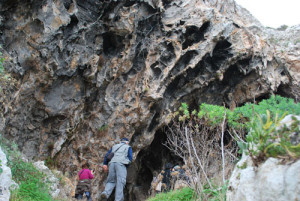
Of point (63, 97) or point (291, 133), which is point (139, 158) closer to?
point (63, 97)

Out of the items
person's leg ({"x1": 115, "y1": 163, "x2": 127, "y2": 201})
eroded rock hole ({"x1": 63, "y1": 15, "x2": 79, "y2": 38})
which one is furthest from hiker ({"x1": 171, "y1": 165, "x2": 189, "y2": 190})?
eroded rock hole ({"x1": 63, "y1": 15, "x2": 79, "y2": 38})

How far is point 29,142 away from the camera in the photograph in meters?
8.42

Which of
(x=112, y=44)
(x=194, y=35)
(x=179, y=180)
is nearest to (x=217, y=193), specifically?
(x=179, y=180)

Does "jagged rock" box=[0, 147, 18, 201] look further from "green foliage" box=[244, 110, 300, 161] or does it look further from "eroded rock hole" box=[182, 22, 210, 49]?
"eroded rock hole" box=[182, 22, 210, 49]

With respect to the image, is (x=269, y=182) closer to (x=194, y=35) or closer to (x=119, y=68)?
(x=119, y=68)

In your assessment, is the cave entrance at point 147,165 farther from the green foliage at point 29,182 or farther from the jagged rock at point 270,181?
the jagged rock at point 270,181

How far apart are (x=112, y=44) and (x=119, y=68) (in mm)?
908

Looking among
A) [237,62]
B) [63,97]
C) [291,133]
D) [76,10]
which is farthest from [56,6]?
[237,62]

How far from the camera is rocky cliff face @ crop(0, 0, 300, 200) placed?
7.81 meters

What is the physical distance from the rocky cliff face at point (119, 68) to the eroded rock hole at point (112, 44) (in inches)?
1.4

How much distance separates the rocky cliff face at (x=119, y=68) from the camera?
7.81 metres

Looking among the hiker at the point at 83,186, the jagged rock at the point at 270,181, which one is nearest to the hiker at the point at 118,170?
the hiker at the point at 83,186

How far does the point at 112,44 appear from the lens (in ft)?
32.4

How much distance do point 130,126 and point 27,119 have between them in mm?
3756
